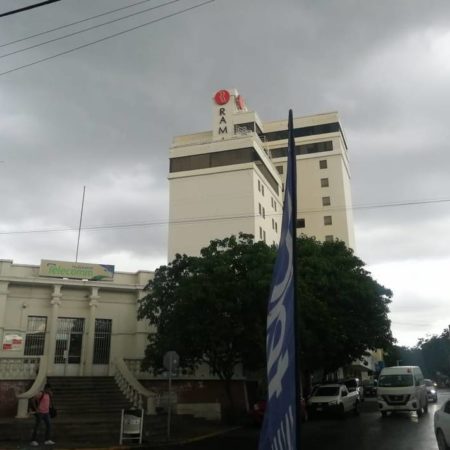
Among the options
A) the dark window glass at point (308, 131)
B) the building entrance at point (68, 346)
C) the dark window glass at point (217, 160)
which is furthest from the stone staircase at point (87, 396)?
the dark window glass at point (308, 131)

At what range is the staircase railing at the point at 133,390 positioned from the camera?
66.9ft

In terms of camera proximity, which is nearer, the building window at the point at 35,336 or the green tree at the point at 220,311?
the green tree at the point at 220,311

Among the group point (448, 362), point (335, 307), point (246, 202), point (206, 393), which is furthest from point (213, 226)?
point (448, 362)

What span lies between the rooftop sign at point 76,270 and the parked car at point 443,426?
1889cm

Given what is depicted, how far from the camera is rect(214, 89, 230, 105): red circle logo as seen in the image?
62.9 metres

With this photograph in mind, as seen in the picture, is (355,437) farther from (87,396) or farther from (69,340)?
(69,340)

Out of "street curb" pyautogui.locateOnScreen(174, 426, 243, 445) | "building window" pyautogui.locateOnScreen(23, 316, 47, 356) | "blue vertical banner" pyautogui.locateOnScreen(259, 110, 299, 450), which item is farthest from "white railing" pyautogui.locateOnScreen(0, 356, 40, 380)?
"blue vertical banner" pyautogui.locateOnScreen(259, 110, 299, 450)

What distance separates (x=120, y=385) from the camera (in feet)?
76.9

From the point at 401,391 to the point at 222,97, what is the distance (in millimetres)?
48723

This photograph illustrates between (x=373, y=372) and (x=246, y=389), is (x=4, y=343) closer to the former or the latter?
(x=246, y=389)

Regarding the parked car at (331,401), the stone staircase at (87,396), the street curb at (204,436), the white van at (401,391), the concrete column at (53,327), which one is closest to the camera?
the street curb at (204,436)

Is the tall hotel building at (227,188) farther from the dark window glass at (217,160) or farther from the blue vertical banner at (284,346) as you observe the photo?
the blue vertical banner at (284,346)

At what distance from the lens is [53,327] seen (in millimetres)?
24625

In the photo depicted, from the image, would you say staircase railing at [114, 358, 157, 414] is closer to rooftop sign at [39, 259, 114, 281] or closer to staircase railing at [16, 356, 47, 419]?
staircase railing at [16, 356, 47, 419]
